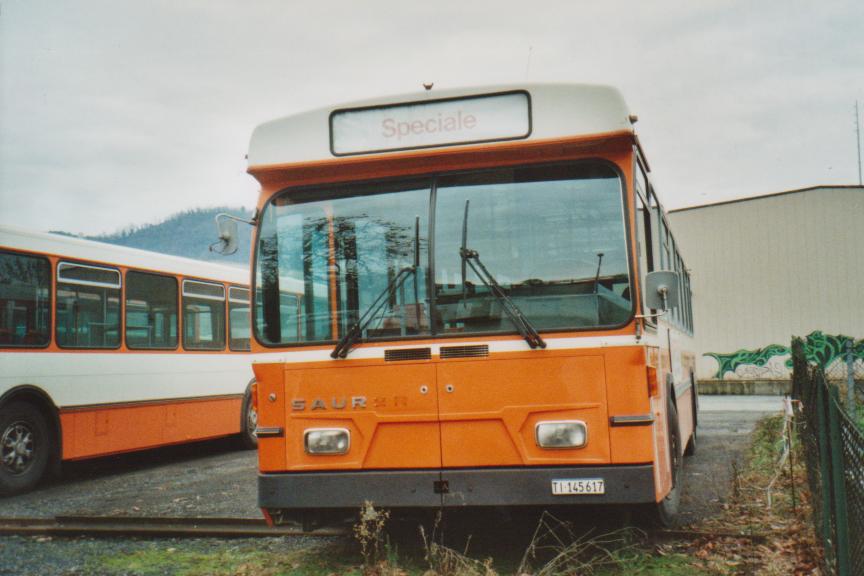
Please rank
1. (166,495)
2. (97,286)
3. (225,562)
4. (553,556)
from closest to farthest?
(553,556), (225,562), (166,495), (97,286)

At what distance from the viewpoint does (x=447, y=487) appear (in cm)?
533

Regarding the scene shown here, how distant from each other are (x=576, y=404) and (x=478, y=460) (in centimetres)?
71

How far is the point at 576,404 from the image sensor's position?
17.1 ft

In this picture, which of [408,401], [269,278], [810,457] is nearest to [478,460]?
[408,401]

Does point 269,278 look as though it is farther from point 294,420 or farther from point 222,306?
point 222,306

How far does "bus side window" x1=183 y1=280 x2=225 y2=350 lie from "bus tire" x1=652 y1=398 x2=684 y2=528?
7.66m

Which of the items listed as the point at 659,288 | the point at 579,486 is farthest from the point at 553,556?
the point at 659,288

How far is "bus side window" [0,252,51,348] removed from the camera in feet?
30.2

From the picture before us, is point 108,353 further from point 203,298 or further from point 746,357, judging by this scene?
point 746,357

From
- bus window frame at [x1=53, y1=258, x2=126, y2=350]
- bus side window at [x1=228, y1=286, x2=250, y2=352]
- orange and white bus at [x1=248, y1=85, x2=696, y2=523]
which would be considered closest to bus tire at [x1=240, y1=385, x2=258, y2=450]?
bus side window at [x1=228, y1=286, x2=250, y2=352]

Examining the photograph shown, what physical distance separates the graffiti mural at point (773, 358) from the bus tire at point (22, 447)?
1015 inches

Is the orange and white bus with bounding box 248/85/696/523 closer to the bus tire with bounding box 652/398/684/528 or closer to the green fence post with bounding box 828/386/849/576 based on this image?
the bus tire with bounding box 652/398/684/528

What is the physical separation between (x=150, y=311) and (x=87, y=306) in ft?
4.16

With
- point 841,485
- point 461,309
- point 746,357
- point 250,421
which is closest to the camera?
point 841,485
